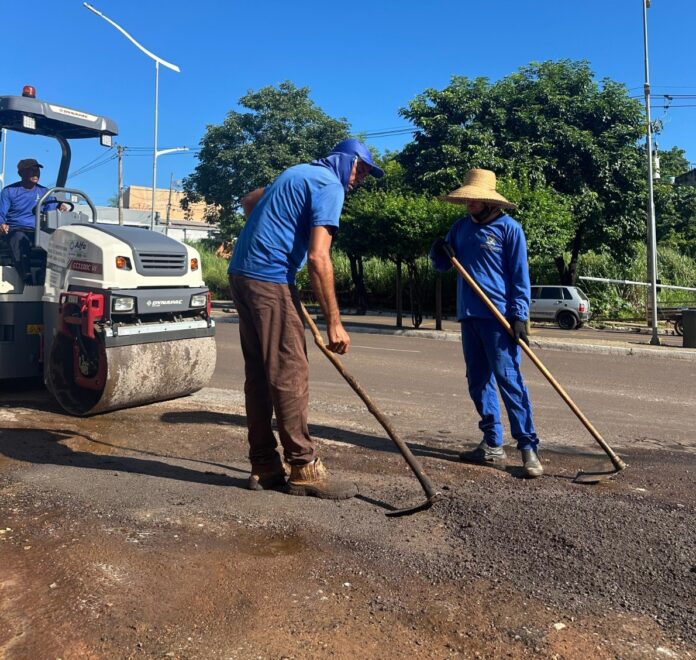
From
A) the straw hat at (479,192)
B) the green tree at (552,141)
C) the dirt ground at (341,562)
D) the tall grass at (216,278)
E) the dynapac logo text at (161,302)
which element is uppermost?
the green tree at (552,141)

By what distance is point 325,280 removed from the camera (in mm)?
3697

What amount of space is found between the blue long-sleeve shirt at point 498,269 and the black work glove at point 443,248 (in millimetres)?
99

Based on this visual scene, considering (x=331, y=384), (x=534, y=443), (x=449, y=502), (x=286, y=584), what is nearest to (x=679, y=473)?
(x=534, y=443)

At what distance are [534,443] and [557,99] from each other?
70.4 ft

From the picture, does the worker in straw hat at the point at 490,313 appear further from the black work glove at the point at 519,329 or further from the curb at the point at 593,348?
the curb at the point at 593,348

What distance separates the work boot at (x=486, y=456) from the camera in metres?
4.58

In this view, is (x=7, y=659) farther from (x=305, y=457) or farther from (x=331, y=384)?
(x=331, y=384)

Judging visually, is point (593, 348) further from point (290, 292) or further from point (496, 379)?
point (290, 292)

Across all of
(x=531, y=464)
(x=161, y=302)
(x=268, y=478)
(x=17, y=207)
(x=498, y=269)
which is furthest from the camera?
(x=17, y=207)

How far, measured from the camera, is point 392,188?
79.3ft

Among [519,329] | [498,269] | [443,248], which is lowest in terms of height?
[519,329]

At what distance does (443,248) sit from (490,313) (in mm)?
616

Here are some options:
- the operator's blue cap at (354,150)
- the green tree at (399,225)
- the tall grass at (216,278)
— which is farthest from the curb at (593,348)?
the tall grass at (216,278)

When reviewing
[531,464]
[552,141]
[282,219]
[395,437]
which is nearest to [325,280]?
[282,219]
